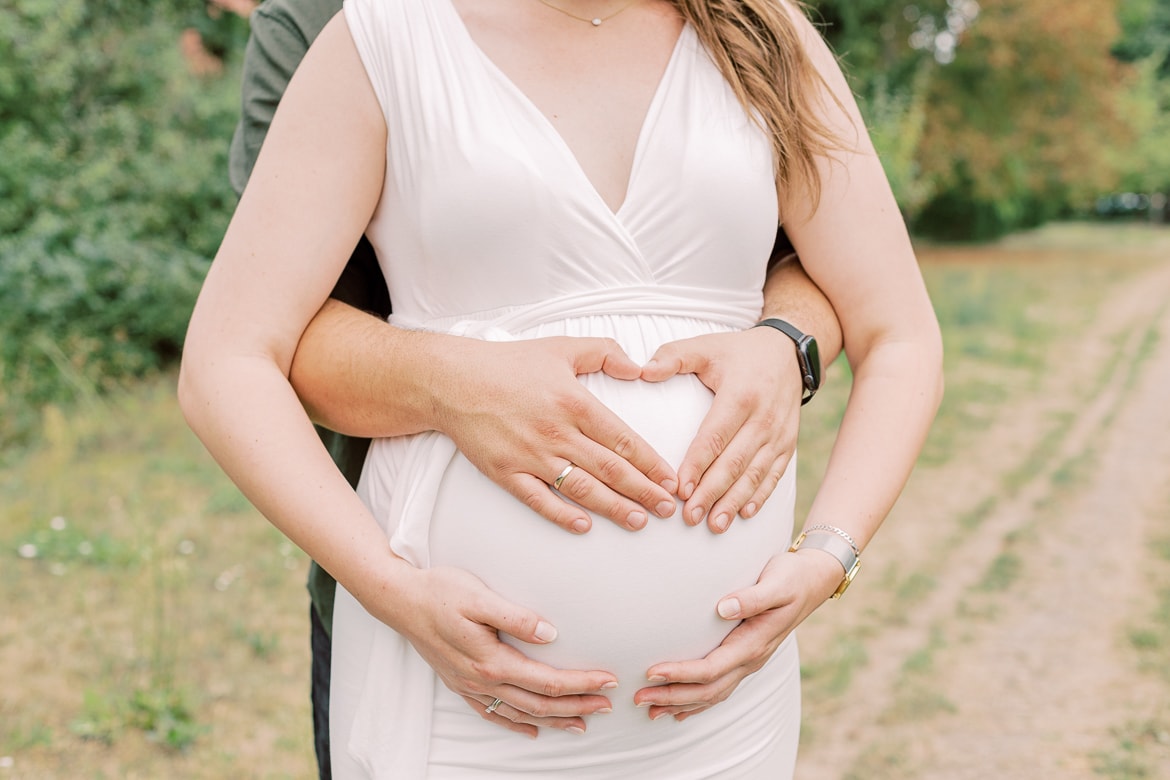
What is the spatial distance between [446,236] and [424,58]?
0.82ft

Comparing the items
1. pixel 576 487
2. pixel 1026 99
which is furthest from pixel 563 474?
pixel 1026 99

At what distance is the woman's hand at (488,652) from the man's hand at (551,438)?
137 millimetres

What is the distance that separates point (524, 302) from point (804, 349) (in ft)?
1.39

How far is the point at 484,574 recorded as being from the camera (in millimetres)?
1402

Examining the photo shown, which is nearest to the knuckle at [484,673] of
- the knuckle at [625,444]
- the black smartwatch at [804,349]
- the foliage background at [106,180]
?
the knuckle at [625,444]

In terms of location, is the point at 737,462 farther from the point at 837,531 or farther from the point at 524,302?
the point at 524,302

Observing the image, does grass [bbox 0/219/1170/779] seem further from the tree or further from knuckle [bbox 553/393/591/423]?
the tree

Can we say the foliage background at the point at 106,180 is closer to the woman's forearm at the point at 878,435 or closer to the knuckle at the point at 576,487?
the woman's forearm at the point at 878,435

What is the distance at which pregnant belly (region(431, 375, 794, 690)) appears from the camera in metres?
1.39

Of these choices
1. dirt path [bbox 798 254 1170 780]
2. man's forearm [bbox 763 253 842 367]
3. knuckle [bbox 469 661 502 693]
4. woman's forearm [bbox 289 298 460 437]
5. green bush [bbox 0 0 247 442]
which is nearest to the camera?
knuckle [bbox 469 661 502 693]

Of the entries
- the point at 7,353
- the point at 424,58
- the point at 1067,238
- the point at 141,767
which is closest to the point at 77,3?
the point at 7,353

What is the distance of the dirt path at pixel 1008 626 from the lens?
3.88m

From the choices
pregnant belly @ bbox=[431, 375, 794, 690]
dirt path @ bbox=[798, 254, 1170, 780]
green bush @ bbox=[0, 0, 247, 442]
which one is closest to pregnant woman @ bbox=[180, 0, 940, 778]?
pregnant belly @ bbox=[431, 375, 794, 690]

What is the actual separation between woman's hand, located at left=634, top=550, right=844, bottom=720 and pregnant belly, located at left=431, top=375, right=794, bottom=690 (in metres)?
0.03
